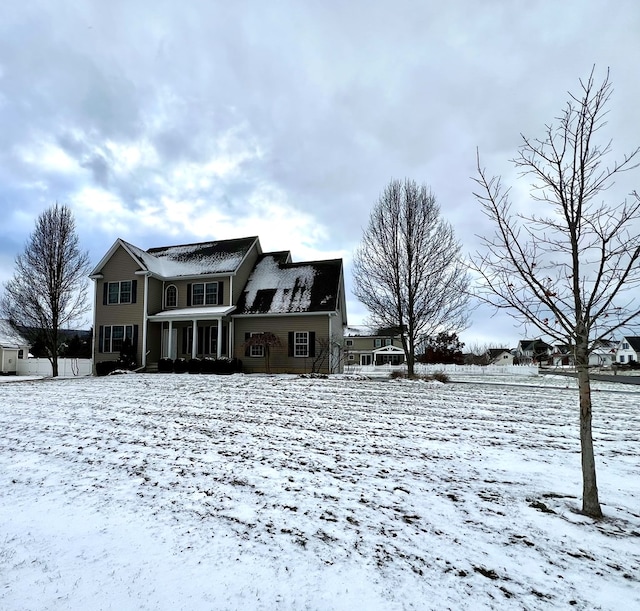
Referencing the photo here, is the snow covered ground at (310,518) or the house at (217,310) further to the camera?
the house at (217,310)

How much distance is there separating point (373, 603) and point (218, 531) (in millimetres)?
1401

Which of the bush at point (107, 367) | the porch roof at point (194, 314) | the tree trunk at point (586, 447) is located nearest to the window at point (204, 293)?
the porch roof at point (194, 314)

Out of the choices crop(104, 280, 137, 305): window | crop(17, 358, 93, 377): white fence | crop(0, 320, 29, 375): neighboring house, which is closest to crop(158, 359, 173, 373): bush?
crop(104, 280, 137, 305): window

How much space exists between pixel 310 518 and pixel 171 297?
70.1 feet

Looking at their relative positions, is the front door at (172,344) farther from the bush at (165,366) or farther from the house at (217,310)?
the bush at (165,366)

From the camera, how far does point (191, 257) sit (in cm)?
2417

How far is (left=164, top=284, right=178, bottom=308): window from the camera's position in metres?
22.7

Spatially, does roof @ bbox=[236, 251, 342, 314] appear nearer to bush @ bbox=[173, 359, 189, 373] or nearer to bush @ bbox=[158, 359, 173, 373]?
bush @ bbox=[173, 359, 189, 373]

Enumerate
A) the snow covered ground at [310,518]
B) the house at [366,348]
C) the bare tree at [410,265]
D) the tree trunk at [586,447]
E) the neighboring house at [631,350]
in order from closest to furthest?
the snow covered ground at [310,518] → the tree trunk at [586,447] → the bare tree at [410,265] → the house at [366,348] → the neighboring house at [631,350]

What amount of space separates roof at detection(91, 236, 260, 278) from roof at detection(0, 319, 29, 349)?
10.2 metres

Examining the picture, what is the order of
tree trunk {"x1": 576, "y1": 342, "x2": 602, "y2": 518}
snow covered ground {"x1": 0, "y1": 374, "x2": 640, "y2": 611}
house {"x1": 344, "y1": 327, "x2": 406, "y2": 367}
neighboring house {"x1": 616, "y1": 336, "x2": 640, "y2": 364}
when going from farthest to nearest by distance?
1. neighboring house {"x1": 616, "y1": 336, "x2": 640, "y2": 364}
2. house {"x1": 344, "y1": 327, "x2": 406, "y2": 367}
3. tree trunk {"x1": 576, "y1": 342, "x2": 602, "y2": 518}
4. snow covered ground {"x1": 0, "y1": 374, "x2": 640, "y2": 611}

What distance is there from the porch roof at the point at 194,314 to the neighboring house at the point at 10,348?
13.1m

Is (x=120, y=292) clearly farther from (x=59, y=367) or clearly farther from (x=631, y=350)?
(x=631, y=350)

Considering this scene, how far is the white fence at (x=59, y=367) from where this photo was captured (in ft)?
85.2
